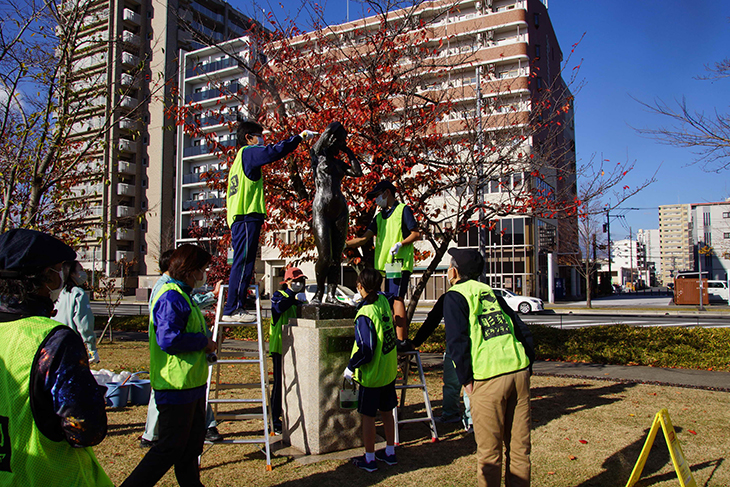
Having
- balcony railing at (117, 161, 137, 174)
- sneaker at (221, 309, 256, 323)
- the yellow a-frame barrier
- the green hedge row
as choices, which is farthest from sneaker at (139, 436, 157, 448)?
balcony railing at (117, 161, 137, 174)

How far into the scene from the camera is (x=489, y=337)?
355 cm

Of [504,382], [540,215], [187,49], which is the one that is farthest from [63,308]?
[187,49]

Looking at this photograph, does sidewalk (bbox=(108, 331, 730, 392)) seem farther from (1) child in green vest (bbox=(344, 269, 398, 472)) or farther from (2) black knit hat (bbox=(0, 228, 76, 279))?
(2) black knit hat (bbox=(0, 228, 76, 279))

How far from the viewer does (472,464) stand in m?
4.80

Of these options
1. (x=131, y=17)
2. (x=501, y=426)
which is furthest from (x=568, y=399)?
(x=131, y=17)

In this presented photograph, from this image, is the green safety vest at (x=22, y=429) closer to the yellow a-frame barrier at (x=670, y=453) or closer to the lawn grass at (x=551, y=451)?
the lawn grass at (x=551, y=451)

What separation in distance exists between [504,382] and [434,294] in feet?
115

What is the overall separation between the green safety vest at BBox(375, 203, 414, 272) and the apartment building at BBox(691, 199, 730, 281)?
2412 inches

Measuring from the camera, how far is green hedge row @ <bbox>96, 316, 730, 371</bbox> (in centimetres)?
995

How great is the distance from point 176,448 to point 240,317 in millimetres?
1894

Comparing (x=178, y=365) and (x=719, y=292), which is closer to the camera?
(x=178, y=365)

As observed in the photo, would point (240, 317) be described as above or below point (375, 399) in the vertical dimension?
above

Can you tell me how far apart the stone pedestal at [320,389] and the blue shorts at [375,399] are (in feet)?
1.23

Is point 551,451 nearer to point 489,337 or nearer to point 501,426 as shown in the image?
point 501,426
